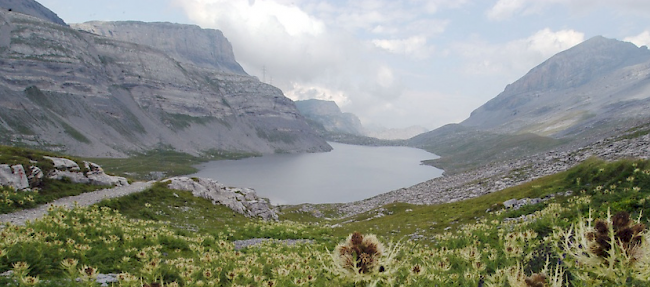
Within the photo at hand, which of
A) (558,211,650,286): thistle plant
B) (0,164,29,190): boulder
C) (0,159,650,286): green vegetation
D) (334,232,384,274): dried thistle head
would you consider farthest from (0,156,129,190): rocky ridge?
(558,211,650,286): thistle plant

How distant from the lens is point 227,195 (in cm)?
4797

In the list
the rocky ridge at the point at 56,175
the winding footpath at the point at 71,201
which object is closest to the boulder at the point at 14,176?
the rocky ridge at the point at 56,175

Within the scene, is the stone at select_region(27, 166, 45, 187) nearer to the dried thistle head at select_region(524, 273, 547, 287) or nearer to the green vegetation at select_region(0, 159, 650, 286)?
the green vegetation at select_region(0, 159, 650, 286)

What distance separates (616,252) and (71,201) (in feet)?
A: 118

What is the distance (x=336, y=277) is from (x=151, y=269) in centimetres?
332

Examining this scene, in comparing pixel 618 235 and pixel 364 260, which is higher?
pixel 364 260

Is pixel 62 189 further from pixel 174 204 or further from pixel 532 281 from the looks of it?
pixel 532 281

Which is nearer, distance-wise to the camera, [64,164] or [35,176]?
[35,176]

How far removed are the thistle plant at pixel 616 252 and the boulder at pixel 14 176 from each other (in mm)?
35376

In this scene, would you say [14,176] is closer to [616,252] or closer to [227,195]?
[227,195]

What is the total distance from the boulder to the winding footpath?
272 cm

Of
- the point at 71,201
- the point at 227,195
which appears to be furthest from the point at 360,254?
the point at 227,195

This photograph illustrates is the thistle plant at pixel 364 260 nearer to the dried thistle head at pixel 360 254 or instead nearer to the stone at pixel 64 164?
the dried thistle head at pixel 360 254

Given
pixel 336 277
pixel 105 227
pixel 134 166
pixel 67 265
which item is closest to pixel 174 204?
pixel 105 227
